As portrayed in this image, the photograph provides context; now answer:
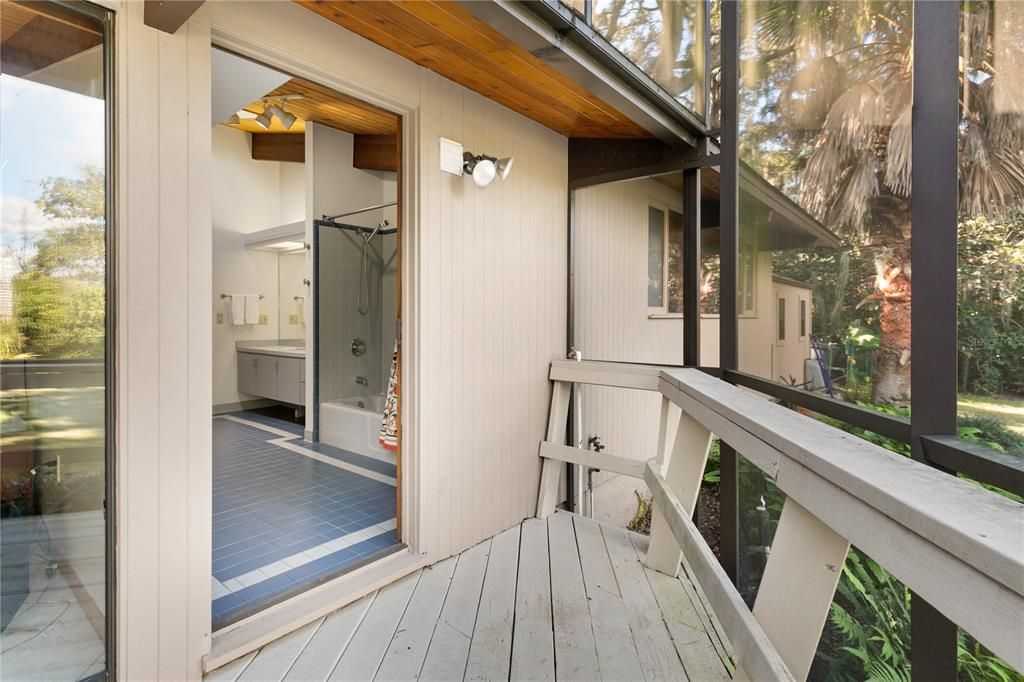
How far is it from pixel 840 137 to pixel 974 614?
1.30 m

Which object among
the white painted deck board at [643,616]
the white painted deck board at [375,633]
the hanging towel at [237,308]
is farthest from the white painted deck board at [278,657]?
the hanging towel at [237,308]

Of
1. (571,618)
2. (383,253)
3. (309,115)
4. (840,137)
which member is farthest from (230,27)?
(383,253)

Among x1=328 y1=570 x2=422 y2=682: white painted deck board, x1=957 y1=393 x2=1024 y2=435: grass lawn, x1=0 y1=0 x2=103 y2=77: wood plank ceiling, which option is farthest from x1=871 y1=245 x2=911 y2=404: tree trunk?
x1=0 y1=0 x2=103 y2=77: wood plank ceiling

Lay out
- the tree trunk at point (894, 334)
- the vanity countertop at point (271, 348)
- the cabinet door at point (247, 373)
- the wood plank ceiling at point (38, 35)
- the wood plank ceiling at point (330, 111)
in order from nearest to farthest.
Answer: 1. the tree trunk at point (894, 334)
2. the wood plank ceiling at point (38, 35)
3. the wood plank ceiling at point (330, 111)
4. the vanity countertop at point (271, 348)
5. the cabinet door at point (247, 373)

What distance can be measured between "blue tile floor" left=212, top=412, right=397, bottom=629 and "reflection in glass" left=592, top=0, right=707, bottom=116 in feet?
8.36

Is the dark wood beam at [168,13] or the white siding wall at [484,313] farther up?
the dark wood beam at [168,13]

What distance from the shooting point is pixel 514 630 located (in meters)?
1.91

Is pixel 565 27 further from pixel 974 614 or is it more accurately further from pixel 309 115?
pixel 309 115

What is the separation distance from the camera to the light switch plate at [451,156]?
239cm

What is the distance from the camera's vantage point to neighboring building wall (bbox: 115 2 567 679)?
148cm

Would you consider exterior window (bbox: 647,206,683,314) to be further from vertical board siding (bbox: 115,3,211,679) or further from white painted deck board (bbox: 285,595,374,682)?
vertical board siding (bbox: 115,3,211,679)

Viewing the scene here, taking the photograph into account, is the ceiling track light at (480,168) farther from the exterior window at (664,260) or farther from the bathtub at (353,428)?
the exterior window at (664,260)

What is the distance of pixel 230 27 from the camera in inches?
65.3

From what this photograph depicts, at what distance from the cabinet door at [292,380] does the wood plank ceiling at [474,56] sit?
332 cm
